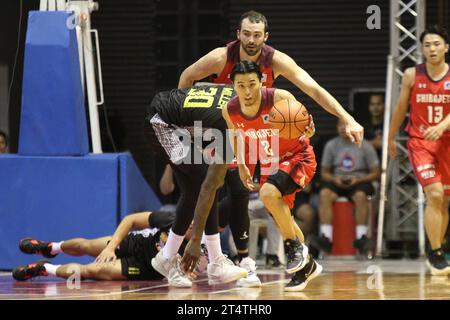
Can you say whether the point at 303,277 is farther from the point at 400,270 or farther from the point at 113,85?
the point at 113,85

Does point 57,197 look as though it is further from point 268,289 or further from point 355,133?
point 355,133

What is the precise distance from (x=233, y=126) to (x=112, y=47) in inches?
250

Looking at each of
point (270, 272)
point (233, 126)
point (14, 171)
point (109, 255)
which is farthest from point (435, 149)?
point (14, 171)

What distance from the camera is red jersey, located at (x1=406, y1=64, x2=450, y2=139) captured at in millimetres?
8609

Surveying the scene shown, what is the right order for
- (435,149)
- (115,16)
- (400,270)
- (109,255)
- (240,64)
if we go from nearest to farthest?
(240,64)
(109,255)
(435,149)
(400,270)
(115,16)

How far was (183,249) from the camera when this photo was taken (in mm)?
7828

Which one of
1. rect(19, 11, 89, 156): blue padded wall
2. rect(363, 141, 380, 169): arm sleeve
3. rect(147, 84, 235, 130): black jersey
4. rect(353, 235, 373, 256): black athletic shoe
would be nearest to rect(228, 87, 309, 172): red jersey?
rect(147, 84, 235, 130): black jersey

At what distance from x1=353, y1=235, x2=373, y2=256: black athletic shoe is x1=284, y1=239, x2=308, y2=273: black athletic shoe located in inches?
151

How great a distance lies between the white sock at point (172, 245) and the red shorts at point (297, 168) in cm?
88

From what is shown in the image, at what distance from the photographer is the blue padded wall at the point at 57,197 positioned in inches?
346

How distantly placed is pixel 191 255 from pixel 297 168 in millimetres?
1010

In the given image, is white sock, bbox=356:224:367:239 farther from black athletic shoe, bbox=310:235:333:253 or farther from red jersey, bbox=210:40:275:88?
red jersey, bbox=210:40:275:88

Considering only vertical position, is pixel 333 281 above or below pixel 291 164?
below

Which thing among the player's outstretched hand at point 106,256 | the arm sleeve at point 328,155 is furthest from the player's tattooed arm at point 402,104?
the player's outstretched hand at point 106,256
